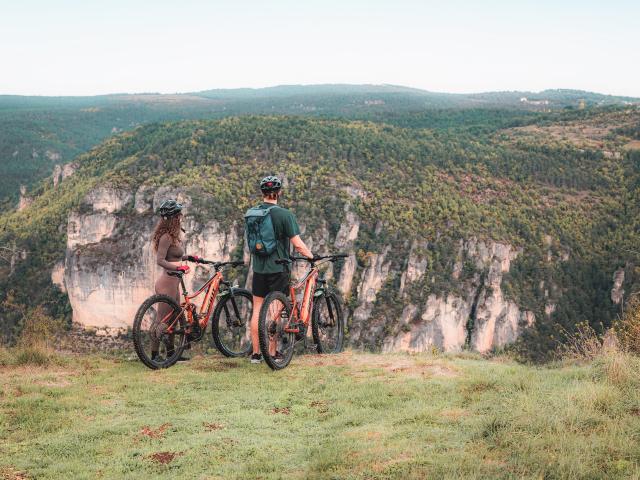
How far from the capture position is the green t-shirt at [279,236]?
27.6 ft

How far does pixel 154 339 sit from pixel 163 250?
1.47 meters

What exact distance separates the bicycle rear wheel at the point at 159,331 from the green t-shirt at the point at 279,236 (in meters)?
1.63

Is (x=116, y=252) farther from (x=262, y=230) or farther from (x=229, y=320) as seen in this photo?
(x=262, y=230)

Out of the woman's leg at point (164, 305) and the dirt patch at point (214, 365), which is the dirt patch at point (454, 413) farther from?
the woman's leg at point (164, 305)

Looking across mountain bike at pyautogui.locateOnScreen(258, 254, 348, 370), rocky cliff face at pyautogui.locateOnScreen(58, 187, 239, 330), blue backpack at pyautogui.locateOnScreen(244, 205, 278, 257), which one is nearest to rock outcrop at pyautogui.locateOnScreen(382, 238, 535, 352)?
rocky cliff face at pyautogui.locateOnScreen(58, 187, 239, 330)

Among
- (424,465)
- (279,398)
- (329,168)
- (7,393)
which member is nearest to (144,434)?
(279,398)

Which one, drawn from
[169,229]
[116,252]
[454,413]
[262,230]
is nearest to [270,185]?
[262,230]

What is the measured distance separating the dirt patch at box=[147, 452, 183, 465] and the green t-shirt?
11.5ft

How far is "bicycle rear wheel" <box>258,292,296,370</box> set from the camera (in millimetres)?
8461

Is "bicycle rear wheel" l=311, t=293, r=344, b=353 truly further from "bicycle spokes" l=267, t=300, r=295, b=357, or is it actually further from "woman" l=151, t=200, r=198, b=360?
"woman" l=151, t=200, r=198, b=360

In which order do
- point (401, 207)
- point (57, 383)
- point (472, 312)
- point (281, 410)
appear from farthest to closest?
point (401, 207) < point (472, 312) < point (57, 383) < point (281, 410)

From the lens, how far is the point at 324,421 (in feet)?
22.0

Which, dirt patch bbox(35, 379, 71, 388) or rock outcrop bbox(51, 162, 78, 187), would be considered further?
rock outcrop bbox(51, 162, 78, 187)

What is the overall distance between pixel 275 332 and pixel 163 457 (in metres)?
3.43
